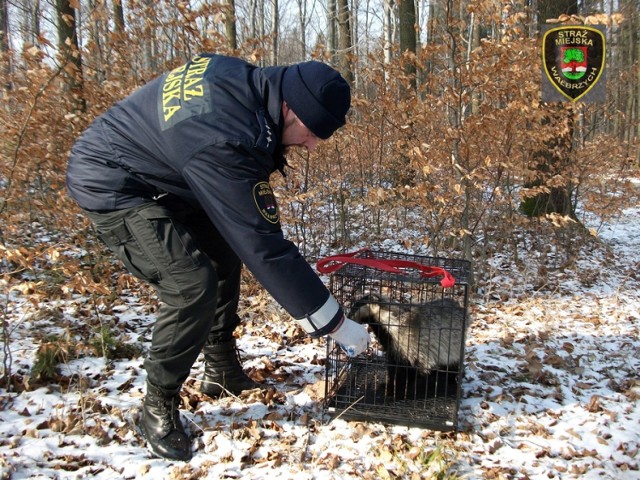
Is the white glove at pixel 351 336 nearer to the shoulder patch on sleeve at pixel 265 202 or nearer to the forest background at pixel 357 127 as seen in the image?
the shoulder patch on sleeve at pixel 265 202

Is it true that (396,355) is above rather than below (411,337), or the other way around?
below

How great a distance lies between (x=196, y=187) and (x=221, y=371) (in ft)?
5.22

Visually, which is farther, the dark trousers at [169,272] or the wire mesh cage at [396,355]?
the wire mesh cage at [396,355]

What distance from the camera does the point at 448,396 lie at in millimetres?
3090

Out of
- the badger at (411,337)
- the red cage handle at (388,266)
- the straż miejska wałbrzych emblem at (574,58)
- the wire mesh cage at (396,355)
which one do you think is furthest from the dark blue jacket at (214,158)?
the straż miejska wałbrzych emblem at (574,58)

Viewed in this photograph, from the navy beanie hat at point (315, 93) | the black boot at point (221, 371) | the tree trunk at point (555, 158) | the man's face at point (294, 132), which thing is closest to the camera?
the navy beanie hat at point (315, 93)

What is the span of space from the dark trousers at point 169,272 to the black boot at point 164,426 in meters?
0.09

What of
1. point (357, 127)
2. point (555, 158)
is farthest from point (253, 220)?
point (555, 158)

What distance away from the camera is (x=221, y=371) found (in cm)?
304

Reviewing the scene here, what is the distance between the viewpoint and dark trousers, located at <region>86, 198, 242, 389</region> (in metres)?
A: 2.23

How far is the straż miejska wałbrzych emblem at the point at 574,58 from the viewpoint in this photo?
5871 millimetres

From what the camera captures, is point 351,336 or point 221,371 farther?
point 221,371

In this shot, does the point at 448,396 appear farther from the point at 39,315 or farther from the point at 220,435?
the point at 39,315

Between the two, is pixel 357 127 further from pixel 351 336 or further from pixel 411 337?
pixel 351 336
